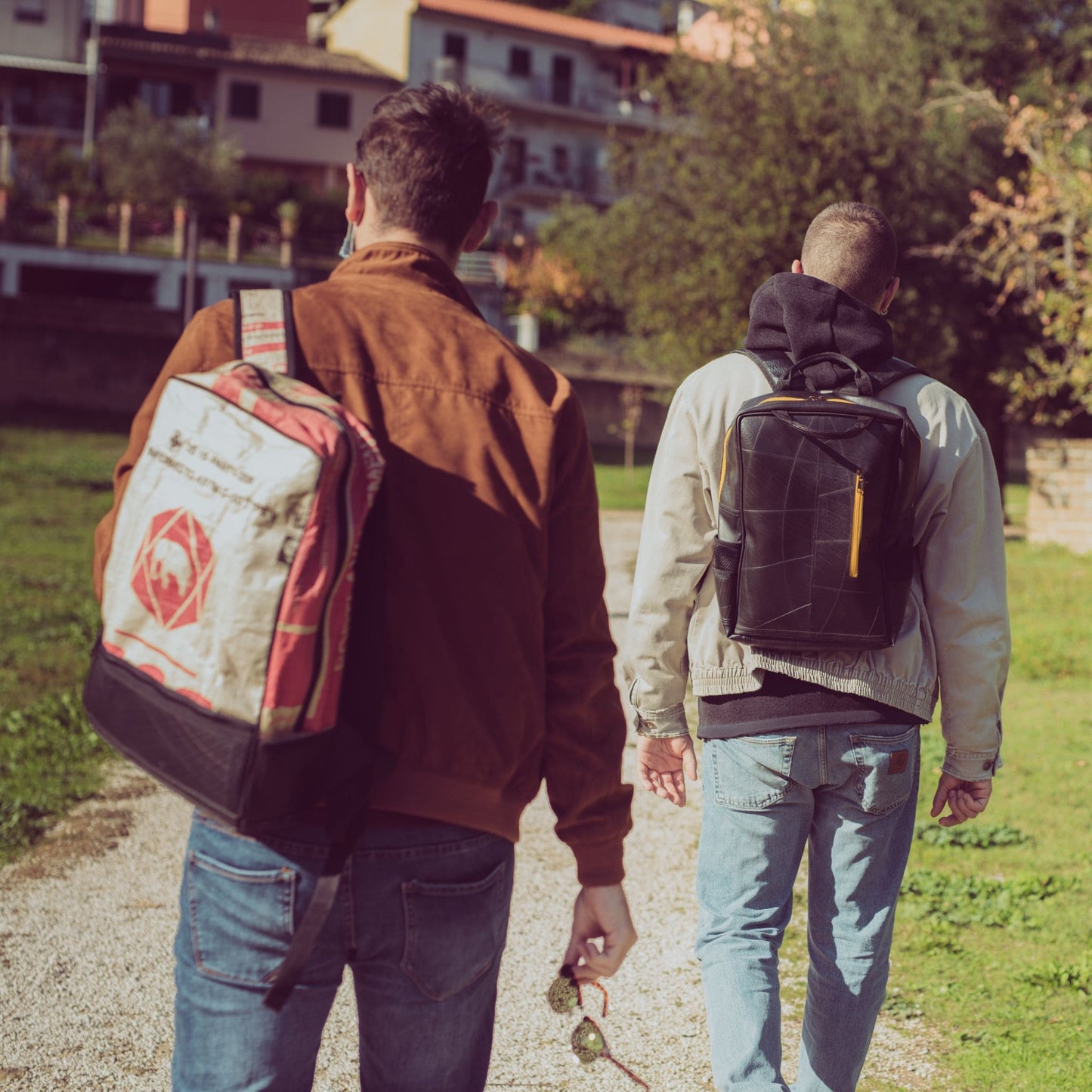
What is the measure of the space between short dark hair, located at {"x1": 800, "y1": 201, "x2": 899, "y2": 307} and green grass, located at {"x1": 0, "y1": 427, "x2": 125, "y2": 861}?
3.98m

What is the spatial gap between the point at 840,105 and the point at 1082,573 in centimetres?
899

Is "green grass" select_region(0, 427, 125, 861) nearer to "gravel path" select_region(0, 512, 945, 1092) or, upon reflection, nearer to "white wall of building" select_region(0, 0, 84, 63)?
"gravel path" select_region(0, 512, 945, 1092)

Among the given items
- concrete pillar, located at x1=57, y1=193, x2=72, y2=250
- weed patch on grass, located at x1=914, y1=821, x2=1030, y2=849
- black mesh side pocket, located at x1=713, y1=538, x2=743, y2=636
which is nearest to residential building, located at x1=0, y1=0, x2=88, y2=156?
concrete pillar, located at x1=57, y1=193, x2=72, y2=250

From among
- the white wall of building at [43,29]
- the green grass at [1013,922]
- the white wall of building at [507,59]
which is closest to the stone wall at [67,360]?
the white wall of building at [43,29]

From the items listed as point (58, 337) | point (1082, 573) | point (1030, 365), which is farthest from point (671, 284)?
point (58, 337)

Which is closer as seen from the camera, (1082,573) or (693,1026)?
(693,1026)

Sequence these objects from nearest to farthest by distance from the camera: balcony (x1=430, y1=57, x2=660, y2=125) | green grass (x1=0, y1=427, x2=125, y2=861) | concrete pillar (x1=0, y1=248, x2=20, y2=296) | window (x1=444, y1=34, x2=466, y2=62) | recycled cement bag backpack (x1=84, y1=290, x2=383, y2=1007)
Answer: recycled cement bag backpack (x1=84, y1=290, x2=383, y2=1007) < green grass (x1=0, y1=427, x2=125, y2=861) < concrete pillar (x1=0, y1=248, x2=20, y2=296) < window (x1=444, y1=34, x2=466, y2=62) < balcony (x1=430, y1=57, x2=660, y2=125)

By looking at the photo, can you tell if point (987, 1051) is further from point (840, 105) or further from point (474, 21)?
point (474, 21)

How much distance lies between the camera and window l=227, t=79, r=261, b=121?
4931cm

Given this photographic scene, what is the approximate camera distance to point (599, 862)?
84.1 inches

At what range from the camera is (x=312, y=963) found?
187 centimetres

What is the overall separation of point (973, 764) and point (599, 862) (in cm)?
126

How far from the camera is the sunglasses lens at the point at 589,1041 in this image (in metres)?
2.33

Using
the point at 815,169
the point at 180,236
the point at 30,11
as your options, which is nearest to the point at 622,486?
the point at 815,169
